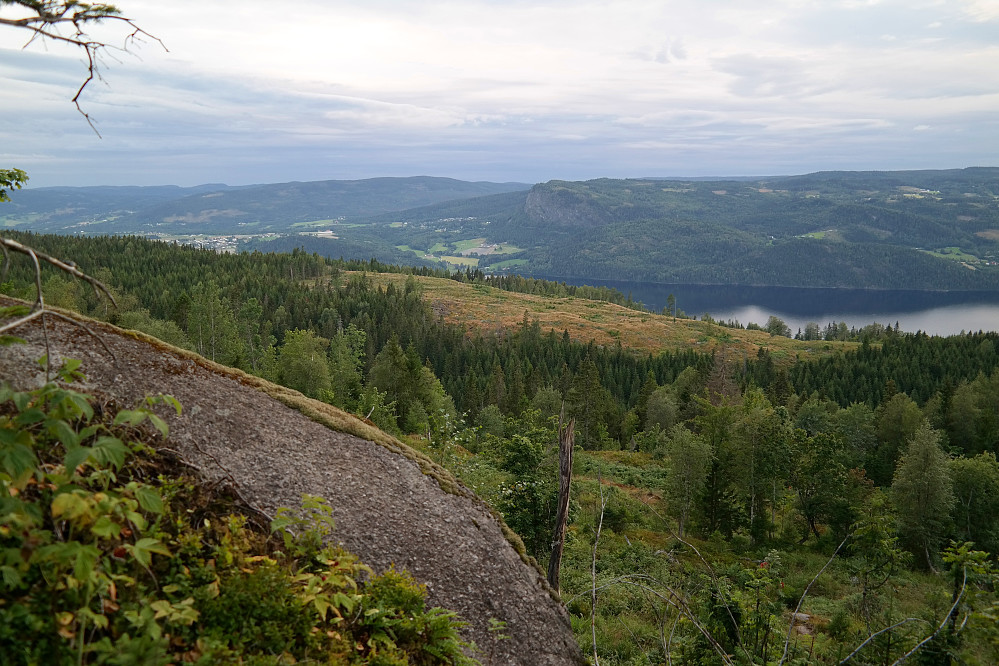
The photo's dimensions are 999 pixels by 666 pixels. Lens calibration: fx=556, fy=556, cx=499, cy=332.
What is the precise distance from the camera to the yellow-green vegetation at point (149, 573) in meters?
5.01

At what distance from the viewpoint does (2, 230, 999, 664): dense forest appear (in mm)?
12148

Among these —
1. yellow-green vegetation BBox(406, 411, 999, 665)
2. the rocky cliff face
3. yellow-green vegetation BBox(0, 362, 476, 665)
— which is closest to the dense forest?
yellow-green vegetation BBox(406, 411, 999, 665)

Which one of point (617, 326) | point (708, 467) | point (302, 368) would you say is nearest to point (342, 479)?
point (708, 467)

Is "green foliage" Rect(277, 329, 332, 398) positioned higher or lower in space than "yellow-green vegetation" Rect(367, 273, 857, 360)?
higher

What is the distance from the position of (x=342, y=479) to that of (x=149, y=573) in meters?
7.57

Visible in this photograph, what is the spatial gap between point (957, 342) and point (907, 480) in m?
99.2

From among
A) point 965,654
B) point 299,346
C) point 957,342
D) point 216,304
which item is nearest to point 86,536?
point 965,654

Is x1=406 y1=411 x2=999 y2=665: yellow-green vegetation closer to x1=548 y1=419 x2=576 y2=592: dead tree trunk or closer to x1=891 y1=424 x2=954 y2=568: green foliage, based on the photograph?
x1=548 y1=419 x2=576 y2=592: dead tree trunk

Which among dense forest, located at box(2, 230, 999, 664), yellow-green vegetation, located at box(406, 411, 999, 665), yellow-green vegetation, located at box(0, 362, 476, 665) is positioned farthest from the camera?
dense forest, located at box(2, 230, 999, 664)

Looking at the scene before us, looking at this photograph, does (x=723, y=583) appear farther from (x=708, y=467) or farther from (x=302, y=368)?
(x=302, y=368)

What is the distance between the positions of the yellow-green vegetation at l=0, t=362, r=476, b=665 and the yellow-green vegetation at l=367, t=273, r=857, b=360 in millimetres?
134949

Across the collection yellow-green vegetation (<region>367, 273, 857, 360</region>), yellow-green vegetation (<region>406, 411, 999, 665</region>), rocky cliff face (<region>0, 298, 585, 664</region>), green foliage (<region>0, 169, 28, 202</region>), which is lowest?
yellow-green vegetation (<region>367, 273, 857, 360</region>)

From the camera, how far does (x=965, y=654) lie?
9477mm

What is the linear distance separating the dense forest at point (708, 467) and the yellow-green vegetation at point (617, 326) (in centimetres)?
1384
